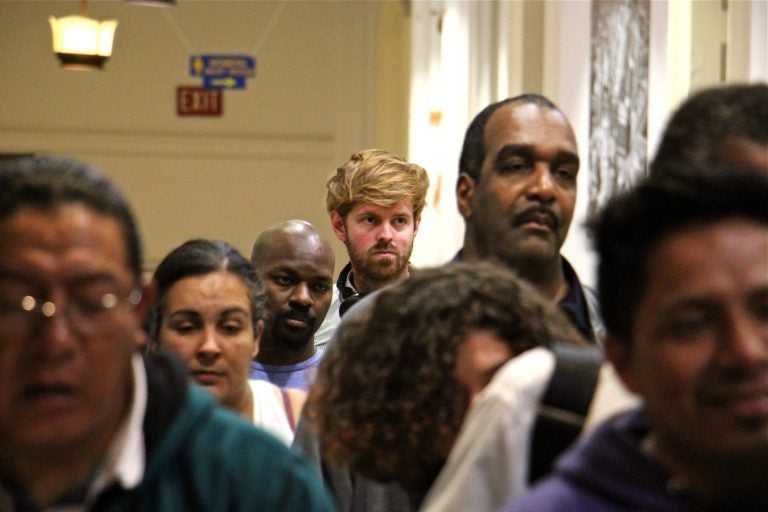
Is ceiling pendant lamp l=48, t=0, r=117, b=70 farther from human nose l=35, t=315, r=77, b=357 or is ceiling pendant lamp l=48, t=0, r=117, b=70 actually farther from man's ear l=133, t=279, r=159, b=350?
human nose l=35, t=315, r=77, b=357

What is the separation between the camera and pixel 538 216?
3840mm

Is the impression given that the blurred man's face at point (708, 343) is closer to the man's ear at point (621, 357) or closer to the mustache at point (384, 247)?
the man's ear at point (621, 357)

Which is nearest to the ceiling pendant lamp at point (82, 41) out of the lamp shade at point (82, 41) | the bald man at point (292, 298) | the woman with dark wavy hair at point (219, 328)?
the lamp shade at point (82, 41)

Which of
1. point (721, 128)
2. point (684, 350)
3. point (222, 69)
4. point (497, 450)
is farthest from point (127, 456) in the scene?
point (222, 69)

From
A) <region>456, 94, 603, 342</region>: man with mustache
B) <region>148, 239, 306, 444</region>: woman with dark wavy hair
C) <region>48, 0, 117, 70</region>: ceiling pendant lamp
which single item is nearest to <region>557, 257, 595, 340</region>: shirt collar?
<region>456, 94, 603, 342</region>: man with mustache

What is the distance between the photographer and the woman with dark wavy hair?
4125 millimetres

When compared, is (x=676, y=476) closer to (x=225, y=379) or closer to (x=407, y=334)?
(x=407, y=334)

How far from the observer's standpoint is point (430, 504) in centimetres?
234

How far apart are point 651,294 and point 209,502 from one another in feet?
2.37

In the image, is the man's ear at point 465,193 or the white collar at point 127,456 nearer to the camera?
the white collar at point 127,456

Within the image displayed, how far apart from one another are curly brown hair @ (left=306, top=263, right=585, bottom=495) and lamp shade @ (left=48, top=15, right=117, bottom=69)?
33.0ft

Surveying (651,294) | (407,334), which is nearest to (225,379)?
(407,334)

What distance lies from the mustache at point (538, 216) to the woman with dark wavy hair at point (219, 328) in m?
0.84

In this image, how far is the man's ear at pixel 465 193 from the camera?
13.3ft
